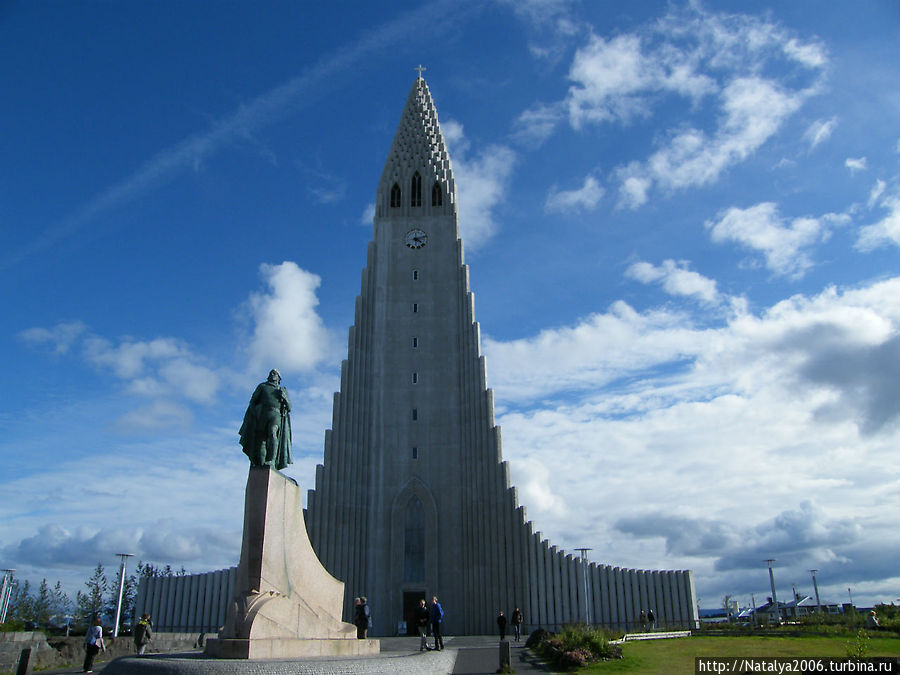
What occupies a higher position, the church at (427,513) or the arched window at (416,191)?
the arched window at (416,191)

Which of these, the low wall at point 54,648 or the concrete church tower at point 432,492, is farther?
the concrete church tower at point 432,492

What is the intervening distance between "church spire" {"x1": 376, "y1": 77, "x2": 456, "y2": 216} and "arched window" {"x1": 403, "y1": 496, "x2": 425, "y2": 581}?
18.2 metres

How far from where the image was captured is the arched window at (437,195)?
4238cm

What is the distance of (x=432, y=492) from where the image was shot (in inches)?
1396

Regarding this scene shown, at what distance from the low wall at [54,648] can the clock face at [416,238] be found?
25738 millimetres

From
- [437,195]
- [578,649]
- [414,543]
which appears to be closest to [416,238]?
[437,195]

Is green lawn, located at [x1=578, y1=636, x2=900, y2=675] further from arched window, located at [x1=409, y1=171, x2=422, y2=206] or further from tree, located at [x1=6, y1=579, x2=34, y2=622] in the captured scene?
tree, located at [x1=6, y1=579, x2=34, y2=622]

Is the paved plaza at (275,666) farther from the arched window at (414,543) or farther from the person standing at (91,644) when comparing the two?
the arched window at (414,543)

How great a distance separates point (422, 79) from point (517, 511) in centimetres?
3129

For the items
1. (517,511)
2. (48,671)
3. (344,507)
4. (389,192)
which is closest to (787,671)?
(48,671)

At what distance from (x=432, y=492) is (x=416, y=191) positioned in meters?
19.2

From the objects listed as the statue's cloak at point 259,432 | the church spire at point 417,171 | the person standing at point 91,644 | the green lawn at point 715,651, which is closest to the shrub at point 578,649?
the green lawn at point 715,651

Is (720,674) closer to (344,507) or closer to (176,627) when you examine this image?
(344,507)

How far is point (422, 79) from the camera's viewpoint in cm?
4825
